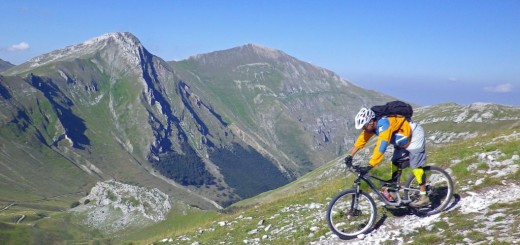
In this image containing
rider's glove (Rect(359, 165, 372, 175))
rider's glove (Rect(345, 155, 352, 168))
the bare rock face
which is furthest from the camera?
the bare rock face

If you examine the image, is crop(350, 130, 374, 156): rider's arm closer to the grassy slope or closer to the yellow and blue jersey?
the yellow and blue jersey

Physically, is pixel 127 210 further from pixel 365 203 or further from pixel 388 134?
pixel 388 134

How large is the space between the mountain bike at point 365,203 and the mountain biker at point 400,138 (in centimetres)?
29

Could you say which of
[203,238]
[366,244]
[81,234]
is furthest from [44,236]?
[366,244]

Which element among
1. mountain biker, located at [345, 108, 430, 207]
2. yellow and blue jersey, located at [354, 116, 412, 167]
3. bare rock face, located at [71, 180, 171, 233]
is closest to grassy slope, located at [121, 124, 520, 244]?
mountain biker, located at [345, 108, 430, 207]

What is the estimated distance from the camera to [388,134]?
1508 cm

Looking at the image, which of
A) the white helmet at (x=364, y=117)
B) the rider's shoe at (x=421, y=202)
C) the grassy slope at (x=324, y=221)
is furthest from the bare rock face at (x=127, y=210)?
the white helmet at (x=364, y=117)

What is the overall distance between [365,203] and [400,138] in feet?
9.08

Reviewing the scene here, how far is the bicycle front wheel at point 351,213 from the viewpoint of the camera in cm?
1545

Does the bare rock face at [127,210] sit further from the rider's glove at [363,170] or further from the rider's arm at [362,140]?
the rider's glove at [363,170]

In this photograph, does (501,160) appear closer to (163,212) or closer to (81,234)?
(163,212)

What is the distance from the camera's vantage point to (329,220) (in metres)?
15.5

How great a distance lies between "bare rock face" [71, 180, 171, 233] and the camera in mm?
172875

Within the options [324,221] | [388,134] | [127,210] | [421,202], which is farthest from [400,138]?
[127,210]
